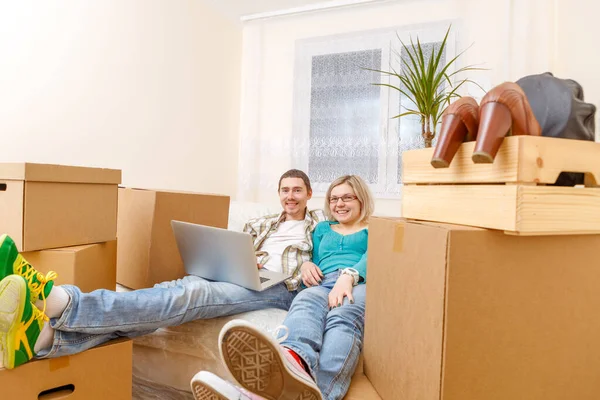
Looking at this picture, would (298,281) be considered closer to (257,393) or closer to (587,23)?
(257,393)

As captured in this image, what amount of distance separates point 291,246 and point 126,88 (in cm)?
135

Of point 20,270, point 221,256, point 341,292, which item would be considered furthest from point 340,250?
point 20,270

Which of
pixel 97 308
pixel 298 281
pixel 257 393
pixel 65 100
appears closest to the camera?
pixel 257 393

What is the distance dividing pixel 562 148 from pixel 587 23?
180cm

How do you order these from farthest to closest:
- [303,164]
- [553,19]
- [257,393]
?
[303,164]
[553,19]
[257,393]

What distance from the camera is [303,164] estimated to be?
→ 2816 mm

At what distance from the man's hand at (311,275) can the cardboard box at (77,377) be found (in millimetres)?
621

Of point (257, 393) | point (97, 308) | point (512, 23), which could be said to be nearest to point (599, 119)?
point (512, 23)

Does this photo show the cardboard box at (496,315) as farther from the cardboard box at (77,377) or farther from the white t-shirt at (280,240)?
the white t-shirt at (280,240)

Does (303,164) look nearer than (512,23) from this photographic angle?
No

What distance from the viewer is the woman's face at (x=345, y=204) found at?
5.52ft

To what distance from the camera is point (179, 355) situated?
1.45 meters

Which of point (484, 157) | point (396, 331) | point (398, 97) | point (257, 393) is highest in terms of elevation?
point (398, 97)

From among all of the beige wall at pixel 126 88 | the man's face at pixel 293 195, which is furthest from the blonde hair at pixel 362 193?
the beige wall at pixel 126 88
